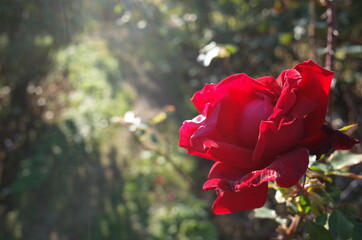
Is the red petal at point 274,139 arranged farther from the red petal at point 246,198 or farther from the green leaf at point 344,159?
the green leaf at point 344,159

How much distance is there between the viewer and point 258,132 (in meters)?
0.59

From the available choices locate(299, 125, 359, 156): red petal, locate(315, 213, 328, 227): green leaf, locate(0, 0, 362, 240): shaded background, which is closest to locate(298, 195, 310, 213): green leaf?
locate(315, 213, 328, 227): green leaf

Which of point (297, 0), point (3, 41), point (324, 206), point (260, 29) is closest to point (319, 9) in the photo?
point (297, 0)

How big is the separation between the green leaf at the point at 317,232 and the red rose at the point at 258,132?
18 cm

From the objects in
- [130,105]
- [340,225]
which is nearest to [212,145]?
[340,225]

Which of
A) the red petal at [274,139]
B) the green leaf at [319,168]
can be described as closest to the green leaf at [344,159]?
the green leaf at [319,168]

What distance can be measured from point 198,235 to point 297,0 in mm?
1475

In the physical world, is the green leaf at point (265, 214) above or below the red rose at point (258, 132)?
below

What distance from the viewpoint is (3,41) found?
399 cm

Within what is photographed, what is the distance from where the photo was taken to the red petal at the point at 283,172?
505 millimetres

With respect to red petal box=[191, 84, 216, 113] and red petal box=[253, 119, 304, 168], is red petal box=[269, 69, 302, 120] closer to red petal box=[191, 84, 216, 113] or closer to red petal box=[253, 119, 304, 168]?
red petal box=[253, 119, 304, 168]

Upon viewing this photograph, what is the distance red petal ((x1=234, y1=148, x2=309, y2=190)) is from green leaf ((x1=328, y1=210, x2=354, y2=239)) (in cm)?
21

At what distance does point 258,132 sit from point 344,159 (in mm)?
310

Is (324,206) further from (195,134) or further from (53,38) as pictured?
(53,38)
